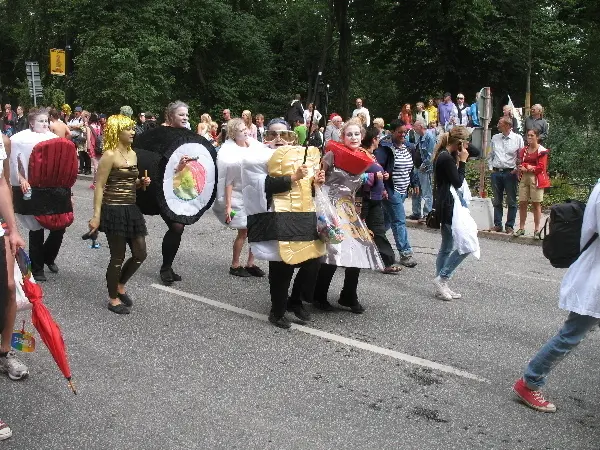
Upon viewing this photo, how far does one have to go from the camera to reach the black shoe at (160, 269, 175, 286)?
7617 millimetres

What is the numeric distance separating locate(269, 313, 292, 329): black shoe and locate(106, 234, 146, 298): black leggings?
1.33m

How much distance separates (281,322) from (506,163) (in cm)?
636

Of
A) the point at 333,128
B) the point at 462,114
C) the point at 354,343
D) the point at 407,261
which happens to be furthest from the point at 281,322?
the point at 462,114

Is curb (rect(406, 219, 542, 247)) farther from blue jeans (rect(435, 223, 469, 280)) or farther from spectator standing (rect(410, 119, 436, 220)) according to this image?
blue jeans (rect(435, 223, 469, 280))

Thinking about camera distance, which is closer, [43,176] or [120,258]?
[120,258]

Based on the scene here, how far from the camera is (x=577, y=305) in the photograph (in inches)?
165

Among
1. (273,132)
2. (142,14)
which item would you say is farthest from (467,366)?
(142,14)

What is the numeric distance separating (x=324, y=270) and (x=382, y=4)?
27184 mm

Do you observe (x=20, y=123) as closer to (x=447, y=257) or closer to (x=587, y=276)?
(x=447, y=257)

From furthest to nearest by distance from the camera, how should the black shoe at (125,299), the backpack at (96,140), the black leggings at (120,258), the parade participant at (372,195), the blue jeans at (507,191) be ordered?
the backpack at (96,140) < the blue jeans at (507,191) < the parade participant at (372,195) < the black shoe at (125,299) < the black leggings at (120,258)

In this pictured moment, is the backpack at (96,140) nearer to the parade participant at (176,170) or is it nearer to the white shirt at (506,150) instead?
the white shirt at (506,150)

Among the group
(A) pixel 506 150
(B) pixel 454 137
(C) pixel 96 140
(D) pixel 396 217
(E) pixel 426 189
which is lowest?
(D) pixel 396 217

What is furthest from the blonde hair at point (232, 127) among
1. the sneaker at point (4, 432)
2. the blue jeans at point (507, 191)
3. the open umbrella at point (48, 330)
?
the blue jeans at point (507, 191)

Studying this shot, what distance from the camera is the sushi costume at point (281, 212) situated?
5.75 meters
